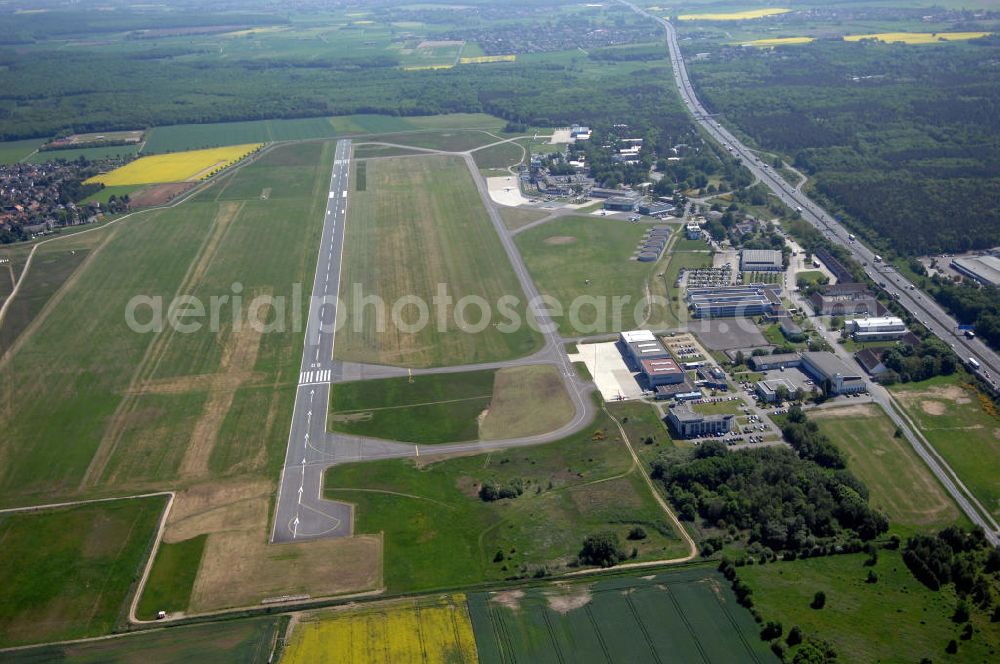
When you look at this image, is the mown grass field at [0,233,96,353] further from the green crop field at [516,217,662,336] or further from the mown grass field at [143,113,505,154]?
the green crop field at [516,217,662,336]

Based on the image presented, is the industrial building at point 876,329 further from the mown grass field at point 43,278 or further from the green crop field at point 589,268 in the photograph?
the mown grass field at point 43,278

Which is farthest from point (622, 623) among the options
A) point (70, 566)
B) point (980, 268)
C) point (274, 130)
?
point (274, 130)

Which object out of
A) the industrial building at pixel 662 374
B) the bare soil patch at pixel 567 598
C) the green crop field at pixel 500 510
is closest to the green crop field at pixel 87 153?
the green crop field at pixel 500 510

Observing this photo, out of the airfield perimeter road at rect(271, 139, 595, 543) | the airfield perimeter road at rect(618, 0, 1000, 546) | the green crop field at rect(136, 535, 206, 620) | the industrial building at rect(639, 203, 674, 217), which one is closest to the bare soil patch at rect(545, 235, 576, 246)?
the airfield perimeter road at rect(271, 139, 595, 543)

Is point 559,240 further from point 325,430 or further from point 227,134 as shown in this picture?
point 227,134

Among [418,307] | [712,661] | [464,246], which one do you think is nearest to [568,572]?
[712,661]

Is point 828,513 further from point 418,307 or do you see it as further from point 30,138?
point 30,138
